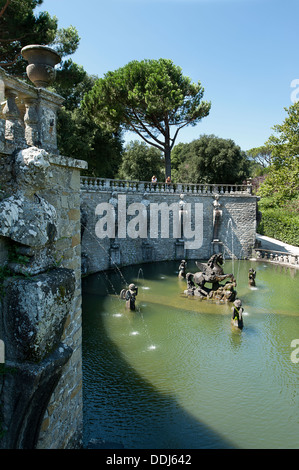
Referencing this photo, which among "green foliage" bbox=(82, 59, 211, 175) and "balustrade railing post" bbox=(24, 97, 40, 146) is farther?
"green foliage" bbox=(82, 59, 211, 175)

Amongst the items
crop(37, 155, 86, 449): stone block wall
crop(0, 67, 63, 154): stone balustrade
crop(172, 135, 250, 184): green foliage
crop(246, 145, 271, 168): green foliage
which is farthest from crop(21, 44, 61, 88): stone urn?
crop(246, 145, 271, 168): green foliage

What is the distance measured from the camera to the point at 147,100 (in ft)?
74.9

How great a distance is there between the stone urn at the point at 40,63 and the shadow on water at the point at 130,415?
5.71m

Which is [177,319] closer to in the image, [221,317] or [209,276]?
[221,317]

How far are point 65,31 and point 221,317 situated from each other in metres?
16.6

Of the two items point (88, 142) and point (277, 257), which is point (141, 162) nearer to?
point (88, 142)

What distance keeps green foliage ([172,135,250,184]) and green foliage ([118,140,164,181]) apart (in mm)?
3964

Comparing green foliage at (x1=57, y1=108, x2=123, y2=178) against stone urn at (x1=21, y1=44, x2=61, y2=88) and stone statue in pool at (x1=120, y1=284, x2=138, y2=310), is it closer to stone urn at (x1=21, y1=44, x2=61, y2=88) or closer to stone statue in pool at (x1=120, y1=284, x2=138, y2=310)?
stone statue in pool at (x1=120, y1=284, x2=138, y2=310)

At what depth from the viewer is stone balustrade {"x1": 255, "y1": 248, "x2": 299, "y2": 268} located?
→ 20609 mm

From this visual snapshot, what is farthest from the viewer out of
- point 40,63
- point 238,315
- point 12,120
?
point 238,315

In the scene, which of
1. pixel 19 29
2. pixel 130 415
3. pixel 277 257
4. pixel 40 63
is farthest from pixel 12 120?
pixel 277 257

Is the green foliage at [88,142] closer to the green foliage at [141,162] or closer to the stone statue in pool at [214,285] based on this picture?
the green foliage at [141,162]

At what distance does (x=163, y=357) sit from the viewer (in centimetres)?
915

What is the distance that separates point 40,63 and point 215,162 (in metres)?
Answer: 32.2
